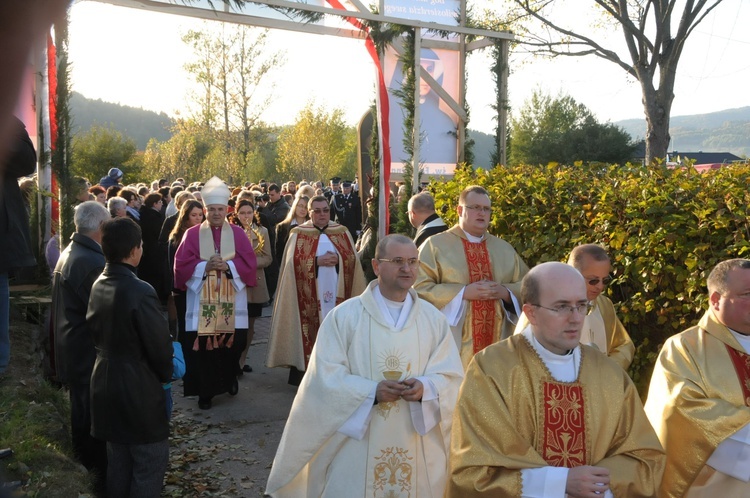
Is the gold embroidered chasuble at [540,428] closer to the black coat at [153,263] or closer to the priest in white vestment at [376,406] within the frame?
the priest in white vestment at [376,406]

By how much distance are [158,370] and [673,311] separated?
3.39m

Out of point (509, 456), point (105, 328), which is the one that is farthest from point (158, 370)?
point (509, 456)

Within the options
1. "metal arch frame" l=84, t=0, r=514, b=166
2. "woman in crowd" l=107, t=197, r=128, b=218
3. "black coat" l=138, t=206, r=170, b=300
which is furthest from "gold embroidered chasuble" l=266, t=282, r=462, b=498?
"black coat" l=138, t=206, r=170, b=300

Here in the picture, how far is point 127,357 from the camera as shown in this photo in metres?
4.41

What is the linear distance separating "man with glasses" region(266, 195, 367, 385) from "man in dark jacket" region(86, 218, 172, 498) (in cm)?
392

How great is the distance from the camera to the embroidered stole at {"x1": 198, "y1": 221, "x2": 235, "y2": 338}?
7996mm

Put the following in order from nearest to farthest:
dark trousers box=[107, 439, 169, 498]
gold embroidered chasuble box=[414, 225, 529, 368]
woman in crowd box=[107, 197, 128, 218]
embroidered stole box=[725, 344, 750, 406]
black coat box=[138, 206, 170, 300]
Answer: embroidered stole box=[725, 344, 750, 406] < dark trousers box=[107, 439, 169, 498] < gold embroidered chasuble box=[414, 225, 529, 368] < woman in crowd box=[107, 197, 128, 218] < black coat box=[138, 206, 170, 300]

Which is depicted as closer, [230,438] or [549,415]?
[549,415]

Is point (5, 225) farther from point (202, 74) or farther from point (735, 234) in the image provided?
point (202, 74)

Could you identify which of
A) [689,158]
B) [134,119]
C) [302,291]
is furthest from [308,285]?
[134,119]

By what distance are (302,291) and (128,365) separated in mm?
4256

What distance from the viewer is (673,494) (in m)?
3.94

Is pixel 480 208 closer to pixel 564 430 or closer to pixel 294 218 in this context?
pixel 564 430

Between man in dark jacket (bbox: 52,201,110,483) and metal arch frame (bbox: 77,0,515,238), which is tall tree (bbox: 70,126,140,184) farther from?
man in dark jacket (bbox: 52,201,110,483)
